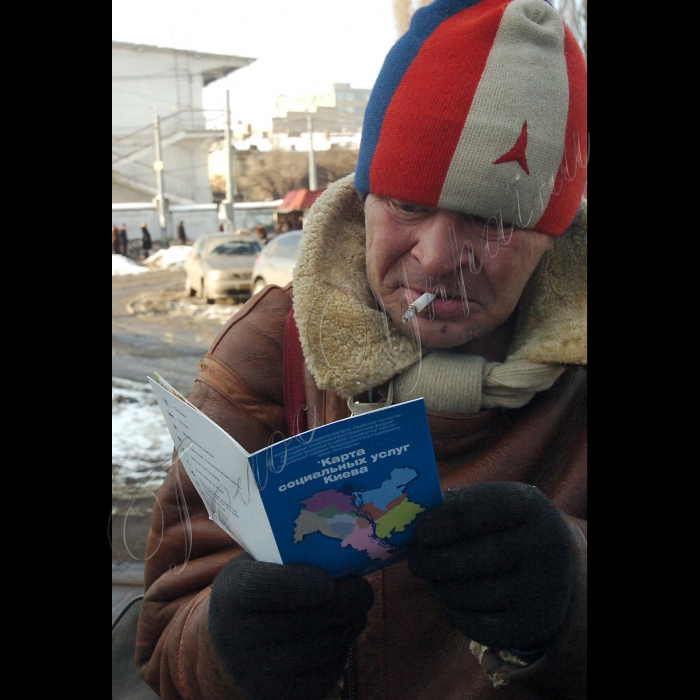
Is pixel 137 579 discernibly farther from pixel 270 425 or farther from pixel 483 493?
pixel 483 493

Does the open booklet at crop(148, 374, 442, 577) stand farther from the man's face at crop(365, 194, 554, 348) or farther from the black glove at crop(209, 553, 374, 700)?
the man's face at crop(365, 194, 554, 348)

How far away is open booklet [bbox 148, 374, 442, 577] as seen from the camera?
743 mm

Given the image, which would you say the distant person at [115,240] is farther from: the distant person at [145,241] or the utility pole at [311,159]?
the distant person at [145,241]

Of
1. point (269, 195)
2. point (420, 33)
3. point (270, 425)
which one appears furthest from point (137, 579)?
point (269, 195)

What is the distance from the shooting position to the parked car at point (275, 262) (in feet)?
9.01

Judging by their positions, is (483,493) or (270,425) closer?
(483,493)

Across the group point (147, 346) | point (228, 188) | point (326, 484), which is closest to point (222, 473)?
point (326, 484)

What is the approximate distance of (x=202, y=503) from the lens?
41.8 inches

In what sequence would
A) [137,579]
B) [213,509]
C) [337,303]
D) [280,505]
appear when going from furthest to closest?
[137,579] < [337,303] < [213,509] < [280,505]

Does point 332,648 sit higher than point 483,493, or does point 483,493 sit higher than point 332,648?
point 483,493

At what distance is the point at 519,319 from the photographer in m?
1.06

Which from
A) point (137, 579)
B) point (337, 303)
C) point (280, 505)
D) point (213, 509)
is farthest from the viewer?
point (137, 579)

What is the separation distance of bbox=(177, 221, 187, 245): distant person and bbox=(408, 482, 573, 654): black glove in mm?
4148

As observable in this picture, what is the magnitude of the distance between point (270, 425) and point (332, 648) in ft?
1.21
